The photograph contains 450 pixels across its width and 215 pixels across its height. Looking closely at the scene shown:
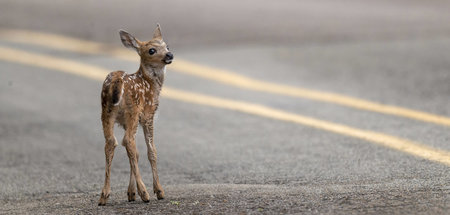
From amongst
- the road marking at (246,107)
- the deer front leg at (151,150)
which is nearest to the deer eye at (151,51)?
the deer front leg at (151,150)

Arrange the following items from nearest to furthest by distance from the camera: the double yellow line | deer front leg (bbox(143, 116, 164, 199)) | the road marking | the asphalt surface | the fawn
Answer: the fawn, deer front leg (bbox(143, 116, 164, 199)), the asphalt surface, the road marking, the double yellow line

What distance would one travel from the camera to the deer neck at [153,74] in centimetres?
637

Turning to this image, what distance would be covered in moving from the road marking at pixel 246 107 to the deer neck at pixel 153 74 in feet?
8.89

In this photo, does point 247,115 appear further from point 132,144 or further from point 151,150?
point 132,144

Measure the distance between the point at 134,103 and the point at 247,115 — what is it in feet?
15.2

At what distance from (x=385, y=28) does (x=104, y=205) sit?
10740 mm

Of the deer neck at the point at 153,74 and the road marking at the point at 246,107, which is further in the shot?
the road marking at the point at 246,107

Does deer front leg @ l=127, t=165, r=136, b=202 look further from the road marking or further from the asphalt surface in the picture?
the road marking

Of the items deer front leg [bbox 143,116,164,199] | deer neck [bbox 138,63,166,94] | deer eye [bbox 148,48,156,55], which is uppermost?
deer eye [bbox 148,48,156,55]

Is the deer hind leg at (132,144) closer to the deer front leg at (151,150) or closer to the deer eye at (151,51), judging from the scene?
the deer front leg at (151,150)

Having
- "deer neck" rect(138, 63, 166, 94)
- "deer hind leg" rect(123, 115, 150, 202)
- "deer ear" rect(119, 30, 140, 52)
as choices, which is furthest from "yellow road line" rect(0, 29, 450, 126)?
"deer hind leg" rect(123, 115, 150, 202)

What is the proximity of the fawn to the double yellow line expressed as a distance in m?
2.74

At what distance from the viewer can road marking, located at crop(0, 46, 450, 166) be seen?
7.91 m

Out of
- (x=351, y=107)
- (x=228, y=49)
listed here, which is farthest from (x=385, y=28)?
(x=351, y=107)
